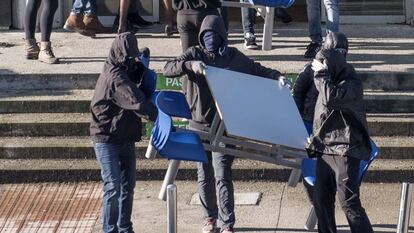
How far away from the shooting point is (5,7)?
532 inches

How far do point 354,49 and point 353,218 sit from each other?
190 inches

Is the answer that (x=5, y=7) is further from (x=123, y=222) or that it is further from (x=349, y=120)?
(x=349, y=120)

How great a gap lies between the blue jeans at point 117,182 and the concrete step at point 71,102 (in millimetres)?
2523

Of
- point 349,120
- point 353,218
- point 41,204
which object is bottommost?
point 41,204

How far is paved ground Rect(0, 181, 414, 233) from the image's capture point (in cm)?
870

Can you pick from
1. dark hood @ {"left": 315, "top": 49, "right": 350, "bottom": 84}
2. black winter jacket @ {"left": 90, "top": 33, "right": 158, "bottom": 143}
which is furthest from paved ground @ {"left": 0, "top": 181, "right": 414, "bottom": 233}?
dark hood @ {"left": 315, "top": 49, "right": 350, "bottom": 84}

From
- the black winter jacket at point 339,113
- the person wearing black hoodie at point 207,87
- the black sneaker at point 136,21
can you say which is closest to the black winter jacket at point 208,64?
the person wearing black hoodie at point 207,87

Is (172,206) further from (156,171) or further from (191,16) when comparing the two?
(191,16)

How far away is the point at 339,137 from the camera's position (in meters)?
7.47

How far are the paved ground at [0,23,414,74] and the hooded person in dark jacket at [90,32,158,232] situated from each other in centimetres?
296

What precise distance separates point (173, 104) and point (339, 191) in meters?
1.55

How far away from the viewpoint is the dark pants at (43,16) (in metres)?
11.2

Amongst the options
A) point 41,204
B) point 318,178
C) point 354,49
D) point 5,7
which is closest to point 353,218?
point 318,178

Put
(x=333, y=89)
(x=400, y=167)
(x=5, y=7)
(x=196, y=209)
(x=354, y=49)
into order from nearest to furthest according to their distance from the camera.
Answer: (x=333, y=89) → (x=196, y=209) → (x=400, y=167) → (x=354, y=49) → (x=5, y=7)
